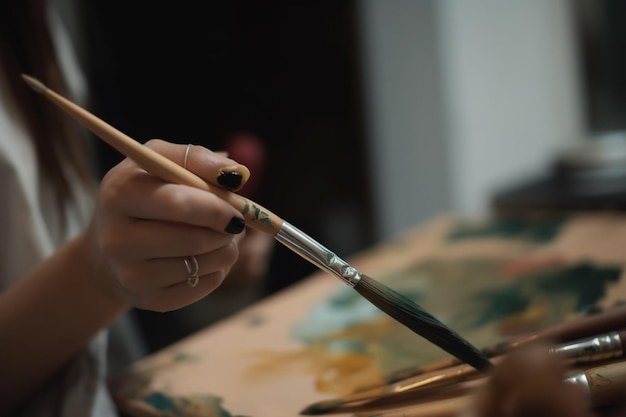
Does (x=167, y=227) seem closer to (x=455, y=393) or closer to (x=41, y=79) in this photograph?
(x=455, y=393)

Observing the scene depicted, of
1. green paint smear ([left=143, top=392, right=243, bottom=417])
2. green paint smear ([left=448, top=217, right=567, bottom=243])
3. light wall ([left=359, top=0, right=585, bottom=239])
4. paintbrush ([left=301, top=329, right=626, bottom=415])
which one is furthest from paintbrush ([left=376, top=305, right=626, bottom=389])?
light wall ([left=359, top=0, right=585, bottom=239])

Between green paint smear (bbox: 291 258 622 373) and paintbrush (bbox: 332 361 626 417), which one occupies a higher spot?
paintbrush (bbox: 332 361 626 417)

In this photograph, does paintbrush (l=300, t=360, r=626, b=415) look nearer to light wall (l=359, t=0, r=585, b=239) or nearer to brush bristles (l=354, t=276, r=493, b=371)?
brush bristles (l=354, t=276, r=493, b=371)

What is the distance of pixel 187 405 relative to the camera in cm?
36

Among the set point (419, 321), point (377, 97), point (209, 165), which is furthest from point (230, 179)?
point (377, 97)

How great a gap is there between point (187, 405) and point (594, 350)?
0.24 meters

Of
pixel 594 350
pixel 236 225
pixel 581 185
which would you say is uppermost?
pixel 236 225

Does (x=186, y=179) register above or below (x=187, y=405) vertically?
above

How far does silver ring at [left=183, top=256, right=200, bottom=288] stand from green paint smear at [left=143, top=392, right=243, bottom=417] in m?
0.10

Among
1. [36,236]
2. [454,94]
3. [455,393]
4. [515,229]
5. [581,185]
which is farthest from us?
[454,94]

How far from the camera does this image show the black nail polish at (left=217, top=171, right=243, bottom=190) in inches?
10.9

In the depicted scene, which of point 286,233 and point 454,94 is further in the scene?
point 454,94

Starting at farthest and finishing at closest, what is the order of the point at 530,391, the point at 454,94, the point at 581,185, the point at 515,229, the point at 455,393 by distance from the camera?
the point at 454,94 → the point at 581,185 → the point at 515,229 → the point at 455,393 → the point at 530,391

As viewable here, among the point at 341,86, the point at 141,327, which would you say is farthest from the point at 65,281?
the point at 341,86
